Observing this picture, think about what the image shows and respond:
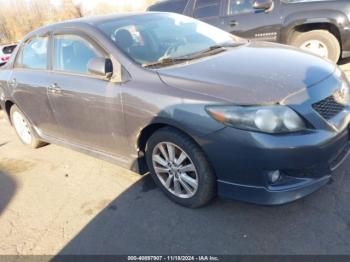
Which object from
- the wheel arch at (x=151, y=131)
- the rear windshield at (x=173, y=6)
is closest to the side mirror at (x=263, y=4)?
the rear windshield at (x=173, y=6)

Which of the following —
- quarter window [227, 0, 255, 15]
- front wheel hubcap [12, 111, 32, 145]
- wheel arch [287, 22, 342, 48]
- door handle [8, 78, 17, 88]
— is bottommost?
front wheel hubcap [12, 111, 32, 145]

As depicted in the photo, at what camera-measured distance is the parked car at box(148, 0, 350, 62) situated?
5.91 m

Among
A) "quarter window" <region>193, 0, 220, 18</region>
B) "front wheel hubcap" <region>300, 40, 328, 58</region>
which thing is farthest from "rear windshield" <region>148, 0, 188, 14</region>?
"front wheel hubcap" <region>300, 40, 328, 58</region>

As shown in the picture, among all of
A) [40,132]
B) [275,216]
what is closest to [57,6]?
[40,132]

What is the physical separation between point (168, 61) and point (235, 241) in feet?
5.51

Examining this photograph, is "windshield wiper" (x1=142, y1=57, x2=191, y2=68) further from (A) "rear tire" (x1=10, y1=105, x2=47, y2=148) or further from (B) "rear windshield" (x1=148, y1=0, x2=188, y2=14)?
(B) "rear windshield" (x1=148, y1=0, x2=188, y2=14)

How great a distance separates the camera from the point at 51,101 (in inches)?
156

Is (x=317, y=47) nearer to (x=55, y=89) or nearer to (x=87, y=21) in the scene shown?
(x=87, y=21)

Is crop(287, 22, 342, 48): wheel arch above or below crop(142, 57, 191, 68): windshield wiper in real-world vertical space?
below

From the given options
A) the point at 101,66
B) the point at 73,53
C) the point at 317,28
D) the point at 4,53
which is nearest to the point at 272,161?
the point at 101,66

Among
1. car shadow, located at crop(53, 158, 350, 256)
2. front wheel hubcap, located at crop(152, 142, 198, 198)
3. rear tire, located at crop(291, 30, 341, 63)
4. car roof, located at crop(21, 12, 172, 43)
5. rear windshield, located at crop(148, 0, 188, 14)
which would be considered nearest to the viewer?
car shadow, located at crop(53, 158, 350, 256)

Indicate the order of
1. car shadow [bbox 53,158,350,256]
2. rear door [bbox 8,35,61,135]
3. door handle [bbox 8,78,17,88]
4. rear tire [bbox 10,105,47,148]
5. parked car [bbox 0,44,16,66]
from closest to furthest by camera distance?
car shadow [bbox 53,158,350,256] < rear door [bbox 8,35,61,135] < door handle [bbox 8,78,17,88] < rear tire [bbox 10,105,47,148] < parked car [bbox 0,44,16,66]

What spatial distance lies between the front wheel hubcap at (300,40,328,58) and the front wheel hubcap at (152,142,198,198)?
426 centimetres

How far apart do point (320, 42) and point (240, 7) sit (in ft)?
5.43
